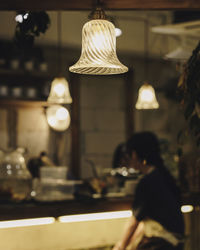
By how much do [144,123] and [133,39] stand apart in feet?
4.09

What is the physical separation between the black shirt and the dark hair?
0.33ft

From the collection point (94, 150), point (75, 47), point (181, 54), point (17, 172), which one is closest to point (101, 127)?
point (94, 150)

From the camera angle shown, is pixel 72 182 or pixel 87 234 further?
pixel 72 182

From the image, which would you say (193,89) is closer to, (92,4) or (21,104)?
(92,4)

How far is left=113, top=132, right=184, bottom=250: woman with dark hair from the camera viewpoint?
10.9 feet

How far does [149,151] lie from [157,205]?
41cm

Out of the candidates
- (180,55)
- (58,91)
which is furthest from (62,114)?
(180,55)

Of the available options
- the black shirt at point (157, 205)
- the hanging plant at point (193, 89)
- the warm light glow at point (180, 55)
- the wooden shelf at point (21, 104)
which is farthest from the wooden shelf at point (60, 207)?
the wooden shelf at point (21, 104)

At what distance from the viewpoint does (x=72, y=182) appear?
4.22m

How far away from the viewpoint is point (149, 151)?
354 centimetres

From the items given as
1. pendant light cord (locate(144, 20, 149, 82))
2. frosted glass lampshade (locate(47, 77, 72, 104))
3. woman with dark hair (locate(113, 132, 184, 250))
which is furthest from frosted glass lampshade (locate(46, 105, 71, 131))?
pendant light cord (locate(144, 20, 149, 82))

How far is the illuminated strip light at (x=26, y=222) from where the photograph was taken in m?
3.73

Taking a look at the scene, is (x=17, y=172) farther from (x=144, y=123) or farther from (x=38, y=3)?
(x=144, y=123)

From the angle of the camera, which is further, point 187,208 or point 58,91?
point 58,91
